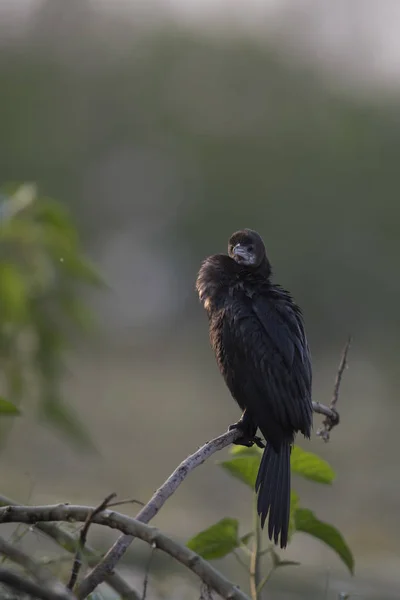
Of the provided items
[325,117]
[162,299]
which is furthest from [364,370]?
[325,117]

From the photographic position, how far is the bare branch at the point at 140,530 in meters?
1.38

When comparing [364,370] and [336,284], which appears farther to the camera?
[336,284]

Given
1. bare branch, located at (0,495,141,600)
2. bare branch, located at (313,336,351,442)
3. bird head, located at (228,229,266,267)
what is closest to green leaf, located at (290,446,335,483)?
bare branch, located at (313,336,351,442)

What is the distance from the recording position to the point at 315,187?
11.7 m

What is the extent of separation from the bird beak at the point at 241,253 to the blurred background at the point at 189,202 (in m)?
3.56

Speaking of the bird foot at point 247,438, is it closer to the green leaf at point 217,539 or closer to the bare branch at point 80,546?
the green leaf at point 217,539

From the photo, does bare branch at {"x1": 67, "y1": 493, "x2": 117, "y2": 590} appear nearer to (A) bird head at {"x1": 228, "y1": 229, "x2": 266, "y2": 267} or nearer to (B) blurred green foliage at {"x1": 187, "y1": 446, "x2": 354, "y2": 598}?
(B) blurred green foliage at {"x1": 187, "y1": 446, "x2": 354, "y2": 598}

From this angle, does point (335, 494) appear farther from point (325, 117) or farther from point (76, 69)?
point (76, 69)

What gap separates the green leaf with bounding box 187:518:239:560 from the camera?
1.91m

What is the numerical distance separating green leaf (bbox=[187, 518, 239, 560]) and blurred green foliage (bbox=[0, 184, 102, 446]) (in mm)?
827

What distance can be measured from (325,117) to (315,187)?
1165mm

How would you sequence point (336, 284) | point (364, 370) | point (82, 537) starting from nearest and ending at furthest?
point (82, 537), point (364, 370), point (336, 284)

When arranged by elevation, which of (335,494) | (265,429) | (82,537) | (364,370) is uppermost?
(364,370)

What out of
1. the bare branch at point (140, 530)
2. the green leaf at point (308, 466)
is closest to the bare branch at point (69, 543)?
the bare branch at point (140, 530)
